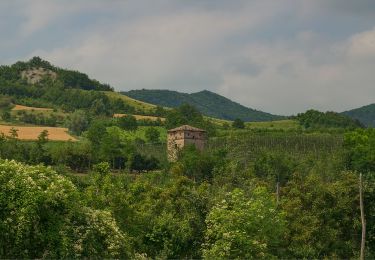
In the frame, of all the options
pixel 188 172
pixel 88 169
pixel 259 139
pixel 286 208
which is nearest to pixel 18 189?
pixel 286 208

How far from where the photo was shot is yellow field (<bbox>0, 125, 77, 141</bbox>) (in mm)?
149600

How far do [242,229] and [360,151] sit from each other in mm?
80633

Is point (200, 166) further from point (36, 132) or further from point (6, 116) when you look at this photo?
point (6, 116)

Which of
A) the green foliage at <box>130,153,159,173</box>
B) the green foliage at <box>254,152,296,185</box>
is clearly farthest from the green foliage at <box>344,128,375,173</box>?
the green foliage at <box>130,153,159,173</box>

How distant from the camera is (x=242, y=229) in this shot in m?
45.4

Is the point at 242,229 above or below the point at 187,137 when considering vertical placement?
below

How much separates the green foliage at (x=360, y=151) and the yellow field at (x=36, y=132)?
202 ft

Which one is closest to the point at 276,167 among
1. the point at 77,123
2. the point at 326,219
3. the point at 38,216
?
the point at 326,219

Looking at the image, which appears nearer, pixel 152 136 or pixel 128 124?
pixel 152 136

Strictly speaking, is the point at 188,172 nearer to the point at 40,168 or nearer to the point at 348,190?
the point at 348,190

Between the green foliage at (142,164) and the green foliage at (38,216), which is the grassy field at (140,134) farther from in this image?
the green foliage at (38,216)

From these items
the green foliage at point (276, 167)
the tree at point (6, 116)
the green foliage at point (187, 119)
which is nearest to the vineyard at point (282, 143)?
the green foliage at point (276, 167)

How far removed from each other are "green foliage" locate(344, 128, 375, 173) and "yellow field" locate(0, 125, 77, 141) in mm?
61505

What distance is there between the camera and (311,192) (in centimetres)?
5359
